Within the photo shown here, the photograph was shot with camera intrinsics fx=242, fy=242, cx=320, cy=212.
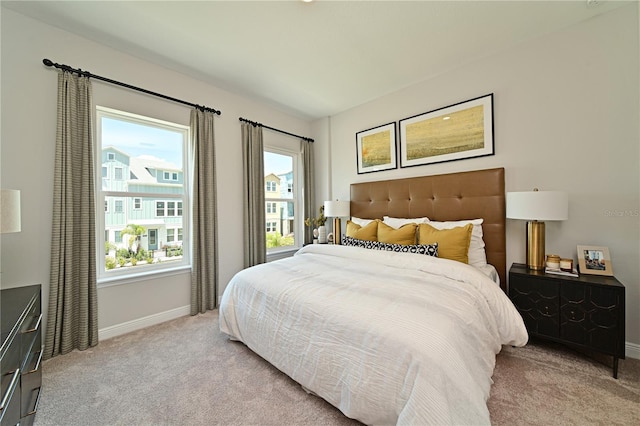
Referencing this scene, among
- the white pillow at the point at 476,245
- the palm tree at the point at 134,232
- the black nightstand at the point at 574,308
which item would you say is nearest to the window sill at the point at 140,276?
the palm tree at the point at 134,232

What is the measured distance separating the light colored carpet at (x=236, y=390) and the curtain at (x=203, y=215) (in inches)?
31.2

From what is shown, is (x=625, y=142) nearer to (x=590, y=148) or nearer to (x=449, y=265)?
(x=590, y=148)

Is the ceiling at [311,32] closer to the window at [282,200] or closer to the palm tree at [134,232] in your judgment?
the window at [282,200]

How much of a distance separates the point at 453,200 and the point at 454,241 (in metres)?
0.65

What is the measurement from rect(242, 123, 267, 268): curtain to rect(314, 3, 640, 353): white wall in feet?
8.46

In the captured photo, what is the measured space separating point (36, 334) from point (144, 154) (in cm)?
183

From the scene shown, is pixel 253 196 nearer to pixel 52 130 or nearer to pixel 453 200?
pixel 52 130

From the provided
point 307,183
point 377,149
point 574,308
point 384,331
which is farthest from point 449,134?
point 384,331

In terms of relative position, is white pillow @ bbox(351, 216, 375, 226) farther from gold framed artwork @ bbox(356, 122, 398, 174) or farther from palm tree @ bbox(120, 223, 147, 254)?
palm tree @ bbox(120, 223, 147, 254)

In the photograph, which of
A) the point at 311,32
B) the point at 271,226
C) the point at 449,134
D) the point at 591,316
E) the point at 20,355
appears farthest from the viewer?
the point at 271,226

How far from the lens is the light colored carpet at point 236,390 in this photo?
1392mm

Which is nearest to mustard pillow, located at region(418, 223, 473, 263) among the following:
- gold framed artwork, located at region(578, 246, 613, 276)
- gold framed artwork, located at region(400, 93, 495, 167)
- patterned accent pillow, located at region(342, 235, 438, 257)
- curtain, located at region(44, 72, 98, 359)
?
patterned accent pillow, located at region(342, 235, 438, 257)

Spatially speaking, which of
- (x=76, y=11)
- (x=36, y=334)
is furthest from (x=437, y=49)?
(x=36, y=334)

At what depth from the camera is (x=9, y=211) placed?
1.37 metres
